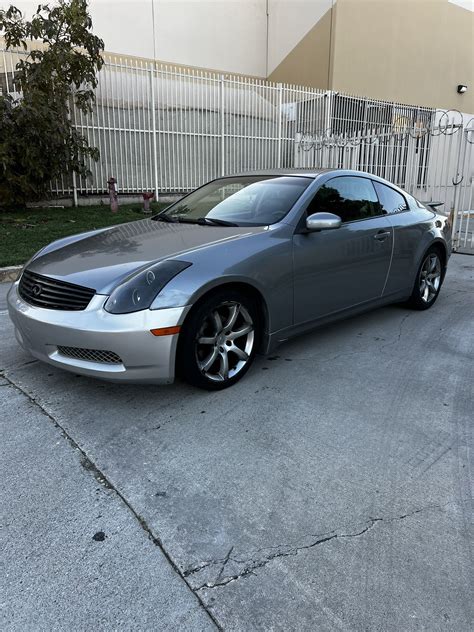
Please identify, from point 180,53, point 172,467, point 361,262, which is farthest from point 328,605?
point 180,53

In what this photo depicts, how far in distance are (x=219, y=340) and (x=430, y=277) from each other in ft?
10.6

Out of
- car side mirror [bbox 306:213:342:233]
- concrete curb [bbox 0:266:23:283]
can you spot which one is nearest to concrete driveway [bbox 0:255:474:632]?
car side mirror [bbox 306:213:342:233]

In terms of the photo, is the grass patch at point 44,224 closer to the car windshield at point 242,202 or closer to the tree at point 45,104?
the tree at point 45,104

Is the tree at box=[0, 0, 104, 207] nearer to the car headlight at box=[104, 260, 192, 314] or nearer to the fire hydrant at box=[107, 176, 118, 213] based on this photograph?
the fire hydrant at box=[107, 176, 118, 213]

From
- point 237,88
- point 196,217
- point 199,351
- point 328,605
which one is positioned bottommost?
point 328,605

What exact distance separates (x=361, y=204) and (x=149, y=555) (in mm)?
3624

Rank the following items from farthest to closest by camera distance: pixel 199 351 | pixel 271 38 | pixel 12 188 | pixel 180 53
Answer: pixel 271 38 → pixel 180 53 → pixel 12 188 → pixel 199 351

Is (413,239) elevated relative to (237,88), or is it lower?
lower

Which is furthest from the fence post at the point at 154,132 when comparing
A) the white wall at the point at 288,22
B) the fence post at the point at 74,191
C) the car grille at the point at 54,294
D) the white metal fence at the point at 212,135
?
the car grille at the point at 54,294

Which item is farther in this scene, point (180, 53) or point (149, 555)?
point (180, 53)

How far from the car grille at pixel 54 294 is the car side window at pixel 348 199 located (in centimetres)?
191

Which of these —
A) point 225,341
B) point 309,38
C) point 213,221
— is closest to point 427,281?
point 213,221

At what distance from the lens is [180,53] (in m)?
16.5

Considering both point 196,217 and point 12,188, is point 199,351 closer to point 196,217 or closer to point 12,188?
point 196,217
